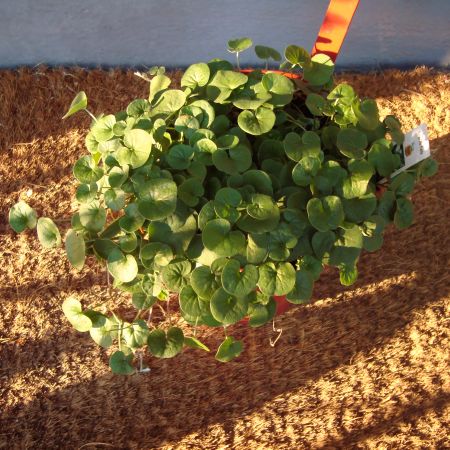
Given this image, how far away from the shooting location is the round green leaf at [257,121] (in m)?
1.12

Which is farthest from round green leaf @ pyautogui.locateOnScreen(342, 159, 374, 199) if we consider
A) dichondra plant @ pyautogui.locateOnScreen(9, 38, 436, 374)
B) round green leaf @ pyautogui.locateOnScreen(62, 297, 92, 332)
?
round green leaf @ pyautogui.locateOnScreen(62, 297, 92, 332)

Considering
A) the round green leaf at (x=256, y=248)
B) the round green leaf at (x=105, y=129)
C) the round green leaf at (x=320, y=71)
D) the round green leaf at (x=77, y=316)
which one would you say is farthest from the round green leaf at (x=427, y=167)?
the round green leaf at (x=77, y=316)

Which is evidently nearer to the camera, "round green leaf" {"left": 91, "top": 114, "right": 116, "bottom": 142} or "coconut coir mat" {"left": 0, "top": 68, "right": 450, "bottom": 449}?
"round green leaf" {"left": 91, "top": 114, "right": 116, "bottom": 142}

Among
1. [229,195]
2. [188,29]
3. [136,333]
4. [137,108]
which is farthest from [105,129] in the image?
[188,29]

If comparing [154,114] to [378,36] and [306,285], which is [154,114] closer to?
[306,285]

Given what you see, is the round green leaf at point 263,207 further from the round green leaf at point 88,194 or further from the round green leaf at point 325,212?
the round green leaf at point 88,194

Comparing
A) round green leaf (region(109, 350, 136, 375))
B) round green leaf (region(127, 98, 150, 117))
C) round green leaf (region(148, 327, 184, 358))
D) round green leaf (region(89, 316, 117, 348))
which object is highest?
round green leaf (region(127, 98, 150, 117))

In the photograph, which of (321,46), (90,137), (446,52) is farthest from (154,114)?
(446,52)

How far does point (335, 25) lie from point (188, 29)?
63cm

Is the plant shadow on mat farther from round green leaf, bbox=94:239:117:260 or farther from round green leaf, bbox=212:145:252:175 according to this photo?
round green leaf, bbox=212:145:252:175

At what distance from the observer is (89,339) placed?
1.62 meters

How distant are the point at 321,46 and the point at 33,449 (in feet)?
3.61

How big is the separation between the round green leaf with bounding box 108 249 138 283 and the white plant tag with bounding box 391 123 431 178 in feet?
1.66

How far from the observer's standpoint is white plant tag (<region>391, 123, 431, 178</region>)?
117 cm
